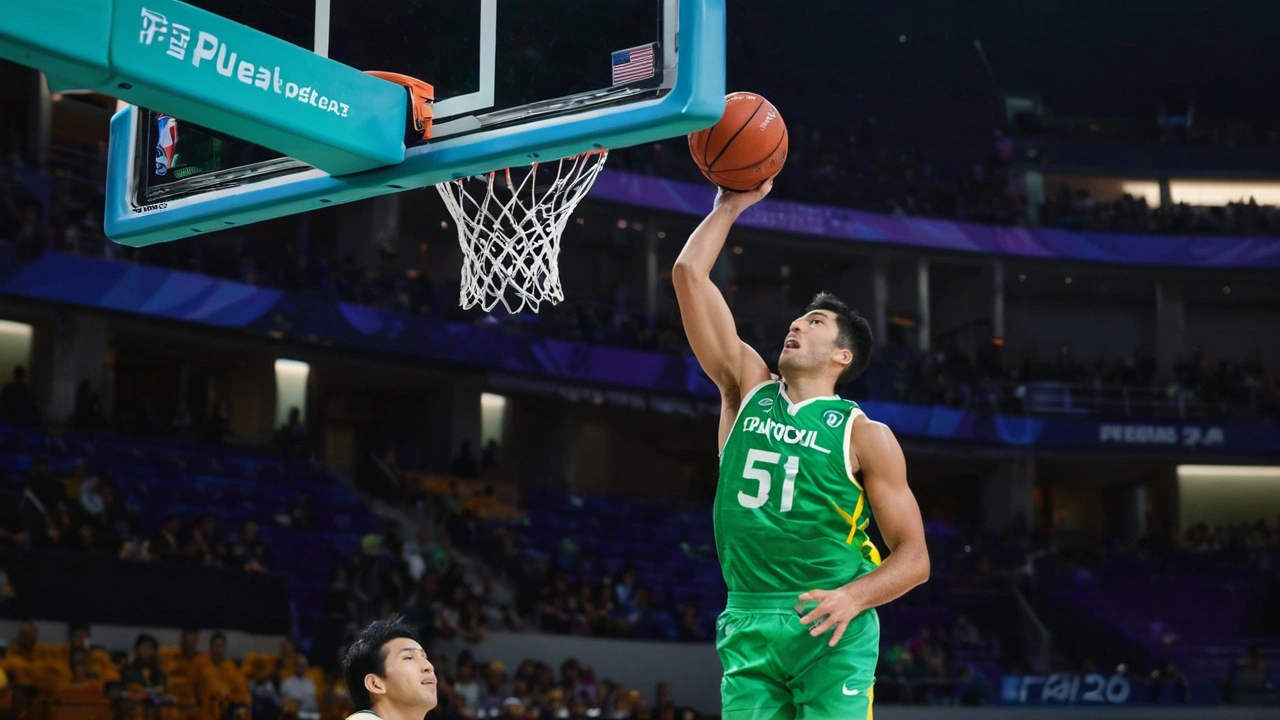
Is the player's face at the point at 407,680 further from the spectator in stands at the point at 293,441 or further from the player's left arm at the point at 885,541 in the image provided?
the spectator in stands at the point at 293,441

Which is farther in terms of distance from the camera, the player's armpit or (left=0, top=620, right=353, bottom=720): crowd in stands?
(left=0, top=620, right=353, bottom=720): crowd in stands

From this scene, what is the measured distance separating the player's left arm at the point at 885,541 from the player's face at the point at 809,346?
9.0 inches

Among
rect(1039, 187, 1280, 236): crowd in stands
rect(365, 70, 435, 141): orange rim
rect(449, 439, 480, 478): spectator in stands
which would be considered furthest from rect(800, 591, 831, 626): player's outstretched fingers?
rect(1039, 187, 1280, 236): crowd in stands

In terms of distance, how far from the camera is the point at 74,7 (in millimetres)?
3600

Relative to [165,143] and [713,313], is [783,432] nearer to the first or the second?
[713,313]

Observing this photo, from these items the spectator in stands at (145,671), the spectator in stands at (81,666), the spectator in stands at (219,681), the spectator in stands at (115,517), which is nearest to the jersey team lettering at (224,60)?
the spectator in stands at (145,671)

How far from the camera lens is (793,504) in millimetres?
4051

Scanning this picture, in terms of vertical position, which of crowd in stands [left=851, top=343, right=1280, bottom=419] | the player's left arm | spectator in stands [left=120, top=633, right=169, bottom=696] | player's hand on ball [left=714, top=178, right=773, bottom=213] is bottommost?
spectator in stands [left=120, top=633, right=169, bottom=696]

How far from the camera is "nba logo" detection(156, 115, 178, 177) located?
4.81 m

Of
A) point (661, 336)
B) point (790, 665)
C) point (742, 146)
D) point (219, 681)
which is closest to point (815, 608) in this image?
point (790, 665)

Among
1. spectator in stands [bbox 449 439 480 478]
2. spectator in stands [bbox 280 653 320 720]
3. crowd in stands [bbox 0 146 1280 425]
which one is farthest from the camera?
spectator in stands [bbox 449 439 480 478]

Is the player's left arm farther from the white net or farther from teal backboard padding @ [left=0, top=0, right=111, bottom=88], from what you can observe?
teal backboard padding @ [left=0, top=0, right=111, bottom=88]

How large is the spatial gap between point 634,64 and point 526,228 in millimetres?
1339

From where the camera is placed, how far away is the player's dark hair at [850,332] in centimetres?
428
